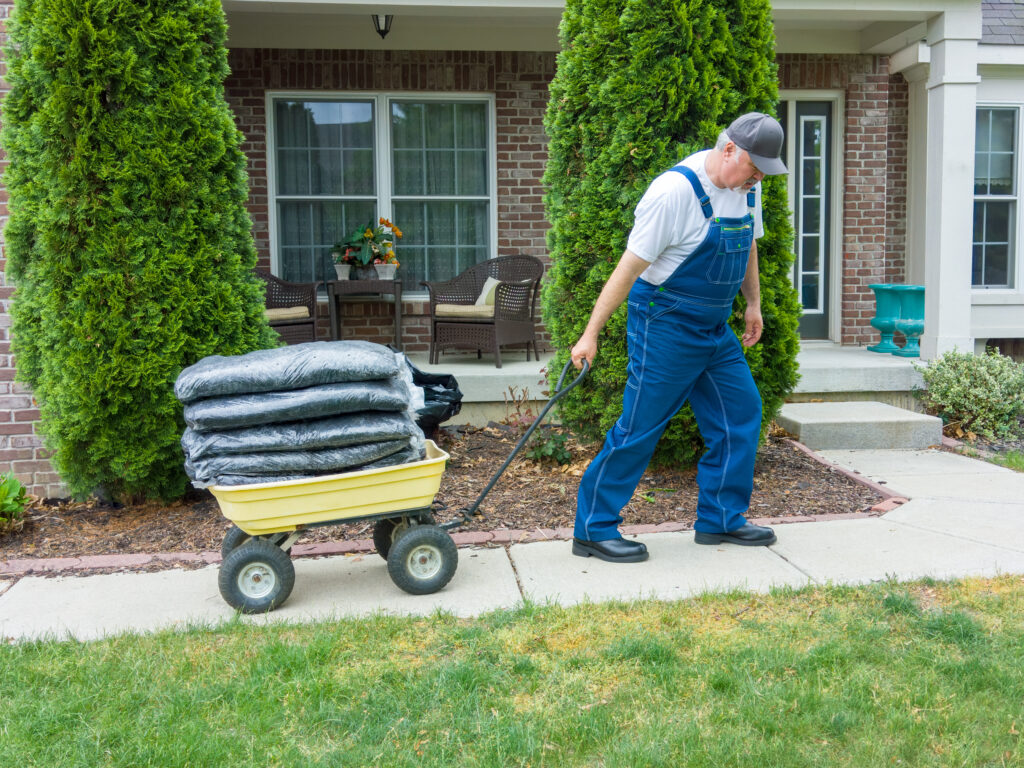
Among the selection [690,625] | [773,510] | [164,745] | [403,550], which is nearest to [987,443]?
[773,510]

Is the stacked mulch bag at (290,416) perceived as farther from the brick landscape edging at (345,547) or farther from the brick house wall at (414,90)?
the brick house wall at (414,90)

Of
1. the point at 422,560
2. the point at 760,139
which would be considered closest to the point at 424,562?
the point at 422,560

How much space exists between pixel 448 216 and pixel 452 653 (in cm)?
672

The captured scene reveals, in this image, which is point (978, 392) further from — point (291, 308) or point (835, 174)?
point (291, 308)

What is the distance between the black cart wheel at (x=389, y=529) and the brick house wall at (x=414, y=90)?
518 centimetres

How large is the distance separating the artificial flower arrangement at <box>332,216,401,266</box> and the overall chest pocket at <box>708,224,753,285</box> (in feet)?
16.9

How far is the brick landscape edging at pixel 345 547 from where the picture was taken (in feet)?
14.5

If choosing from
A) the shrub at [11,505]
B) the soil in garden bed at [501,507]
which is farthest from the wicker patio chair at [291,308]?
the shrub at [11,505]

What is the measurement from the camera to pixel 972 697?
2924mm

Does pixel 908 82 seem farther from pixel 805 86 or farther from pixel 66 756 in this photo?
pixel 66 756

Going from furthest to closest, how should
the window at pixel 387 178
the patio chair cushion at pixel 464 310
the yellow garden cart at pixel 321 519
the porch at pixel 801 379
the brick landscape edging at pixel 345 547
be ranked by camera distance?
the window at pixel 387 178 < the patio chair cushion at pixel 464 310 < the porch at pixel 801 379 < the brick landscape edging at pixel 345 547 < the yellow garden cart at pixel 321 519

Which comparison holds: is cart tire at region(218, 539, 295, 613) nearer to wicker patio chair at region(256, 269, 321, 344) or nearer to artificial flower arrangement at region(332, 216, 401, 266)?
wicker patio chair at region(256, 269, 321, 344)

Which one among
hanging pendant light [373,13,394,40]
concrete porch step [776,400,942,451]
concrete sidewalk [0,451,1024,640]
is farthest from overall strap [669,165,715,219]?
hanging pendant light [373,13,394,40]

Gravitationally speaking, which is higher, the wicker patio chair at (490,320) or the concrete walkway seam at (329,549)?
the wicker patio chair at (490,320)
